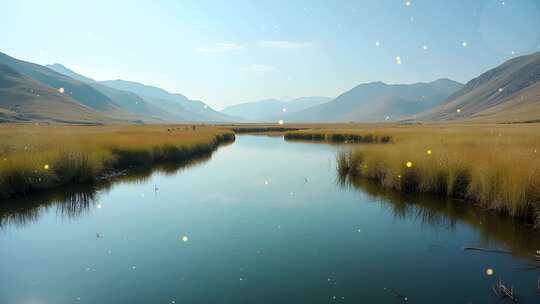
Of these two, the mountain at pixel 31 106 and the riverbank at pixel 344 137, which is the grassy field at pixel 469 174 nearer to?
the riverbank at pixel 344 137

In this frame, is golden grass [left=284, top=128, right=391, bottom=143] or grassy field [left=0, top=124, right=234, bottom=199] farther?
golden grass [left=284, top=128, right=391, bottom=143]

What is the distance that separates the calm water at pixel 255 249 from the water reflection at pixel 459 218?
0.06 m

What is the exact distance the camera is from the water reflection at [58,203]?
43.5 feet

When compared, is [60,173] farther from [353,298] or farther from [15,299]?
[353,298]

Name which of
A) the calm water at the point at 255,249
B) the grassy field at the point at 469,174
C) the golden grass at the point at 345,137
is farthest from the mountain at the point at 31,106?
the grassy field at the point at 469,174

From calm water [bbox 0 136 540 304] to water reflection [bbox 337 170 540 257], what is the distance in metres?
0.06

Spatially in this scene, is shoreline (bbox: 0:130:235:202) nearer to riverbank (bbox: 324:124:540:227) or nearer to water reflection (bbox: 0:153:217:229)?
water reflection (bbox: 0:153:217:229)

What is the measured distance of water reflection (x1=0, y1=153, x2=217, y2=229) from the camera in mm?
13269

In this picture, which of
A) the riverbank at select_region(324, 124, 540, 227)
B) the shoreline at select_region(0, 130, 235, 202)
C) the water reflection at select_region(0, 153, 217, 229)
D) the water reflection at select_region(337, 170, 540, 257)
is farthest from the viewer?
the shoreline at select_region(0, 130, 235, 202)

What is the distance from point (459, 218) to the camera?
12992mm

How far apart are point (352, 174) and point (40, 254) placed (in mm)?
17922

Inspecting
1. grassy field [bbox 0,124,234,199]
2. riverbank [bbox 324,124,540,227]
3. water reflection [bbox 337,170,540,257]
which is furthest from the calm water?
grassy field [bbox 0,124,234,199]

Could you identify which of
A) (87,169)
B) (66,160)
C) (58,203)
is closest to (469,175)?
(58,203)

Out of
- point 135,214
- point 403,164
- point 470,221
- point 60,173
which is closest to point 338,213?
point 470,221
